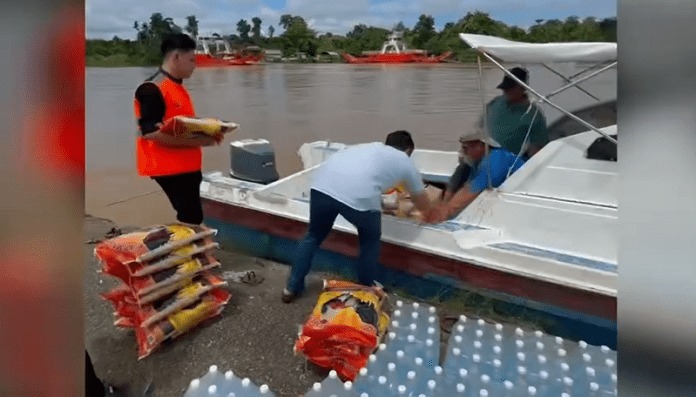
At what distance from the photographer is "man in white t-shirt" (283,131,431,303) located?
2.40 metres

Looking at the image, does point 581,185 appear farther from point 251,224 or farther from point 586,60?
point 251,224

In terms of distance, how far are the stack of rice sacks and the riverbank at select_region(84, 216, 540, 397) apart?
0.07 meters

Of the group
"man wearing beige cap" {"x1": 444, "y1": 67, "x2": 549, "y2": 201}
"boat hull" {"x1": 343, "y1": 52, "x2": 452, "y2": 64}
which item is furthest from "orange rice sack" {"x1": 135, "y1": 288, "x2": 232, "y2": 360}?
"boat hull" {"x1": 343, "y1": 52, "x2": 452, "y2": 64}

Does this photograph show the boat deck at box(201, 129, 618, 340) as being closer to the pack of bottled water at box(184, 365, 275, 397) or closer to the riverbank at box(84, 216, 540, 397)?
the riverbank at box(84, 216, 540, 397)

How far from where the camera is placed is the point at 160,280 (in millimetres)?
2094

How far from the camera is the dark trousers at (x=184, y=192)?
8.17 ft

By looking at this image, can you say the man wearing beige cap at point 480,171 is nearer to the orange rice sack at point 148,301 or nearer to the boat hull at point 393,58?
the orange rice sack at point 148,301

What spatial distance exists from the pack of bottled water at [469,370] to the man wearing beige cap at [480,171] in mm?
701

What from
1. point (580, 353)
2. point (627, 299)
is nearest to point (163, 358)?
point (580, 353)

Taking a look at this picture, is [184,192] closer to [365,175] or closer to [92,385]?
[365,175]

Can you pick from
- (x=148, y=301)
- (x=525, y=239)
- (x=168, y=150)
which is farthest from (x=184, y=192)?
(x=525, y=239)

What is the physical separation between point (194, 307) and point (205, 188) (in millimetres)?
1155

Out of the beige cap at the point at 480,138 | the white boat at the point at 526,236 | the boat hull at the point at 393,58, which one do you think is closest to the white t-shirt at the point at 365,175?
the white boat at the point at 526,236

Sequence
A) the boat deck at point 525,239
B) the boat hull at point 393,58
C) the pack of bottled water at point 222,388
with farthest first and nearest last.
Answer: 1. the boat hull at point 393,58
2. the boat deck at point 525,239
3. the pack of bottled water at point 222,388
